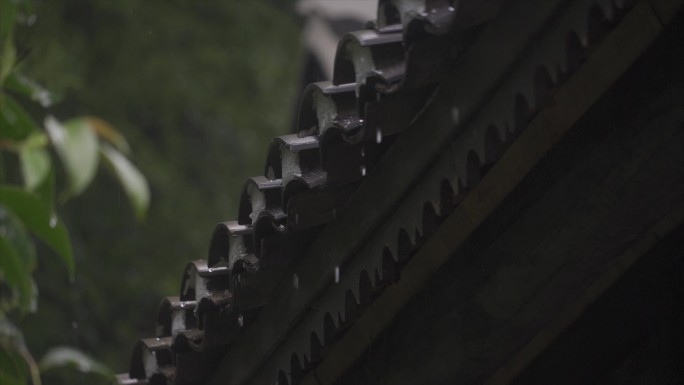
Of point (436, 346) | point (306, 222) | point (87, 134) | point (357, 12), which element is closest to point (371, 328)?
point (436, 346)

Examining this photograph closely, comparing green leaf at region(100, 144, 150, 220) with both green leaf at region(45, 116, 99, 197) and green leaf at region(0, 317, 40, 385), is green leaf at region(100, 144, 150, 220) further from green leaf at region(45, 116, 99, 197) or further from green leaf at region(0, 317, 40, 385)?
green leaf at region(0, 317, 40, 385)

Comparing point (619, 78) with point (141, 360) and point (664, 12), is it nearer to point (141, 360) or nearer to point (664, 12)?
point (664, 12)

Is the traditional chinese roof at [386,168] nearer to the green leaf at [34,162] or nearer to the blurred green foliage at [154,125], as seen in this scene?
the green leaf at [34,162]

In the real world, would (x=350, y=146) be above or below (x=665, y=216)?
above

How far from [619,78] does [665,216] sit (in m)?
0.32

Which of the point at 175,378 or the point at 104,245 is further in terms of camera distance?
the point at 104,245

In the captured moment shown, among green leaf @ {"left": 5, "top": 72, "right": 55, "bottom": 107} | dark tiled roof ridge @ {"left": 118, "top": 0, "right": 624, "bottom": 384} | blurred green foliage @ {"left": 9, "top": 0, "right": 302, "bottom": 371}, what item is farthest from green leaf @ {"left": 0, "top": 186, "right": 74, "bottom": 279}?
blurred green foliage @ {"left": 9, "top": 0, "right": 302, "bottom": 371}

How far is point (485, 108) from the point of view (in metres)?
1.75

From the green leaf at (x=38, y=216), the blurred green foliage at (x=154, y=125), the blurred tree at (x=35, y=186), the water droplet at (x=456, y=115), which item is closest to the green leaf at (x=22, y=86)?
the blurred tree at (x=35, y=186)

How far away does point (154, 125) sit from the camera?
34.2ft

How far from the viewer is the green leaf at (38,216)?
4.95ft

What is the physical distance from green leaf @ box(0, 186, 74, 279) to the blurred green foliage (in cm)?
713

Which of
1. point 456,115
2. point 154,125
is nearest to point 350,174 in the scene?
point 456,115

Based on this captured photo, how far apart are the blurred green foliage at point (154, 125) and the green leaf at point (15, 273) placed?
7.10 metres
